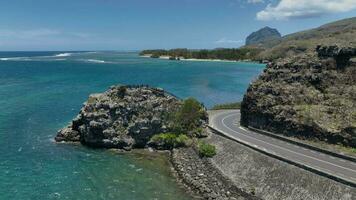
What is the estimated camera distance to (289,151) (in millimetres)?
69062

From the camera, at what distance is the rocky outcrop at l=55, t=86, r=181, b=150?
8375cm

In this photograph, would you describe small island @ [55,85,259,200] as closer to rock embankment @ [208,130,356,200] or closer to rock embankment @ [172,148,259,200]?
rock embankment @ [172,148,259,200]

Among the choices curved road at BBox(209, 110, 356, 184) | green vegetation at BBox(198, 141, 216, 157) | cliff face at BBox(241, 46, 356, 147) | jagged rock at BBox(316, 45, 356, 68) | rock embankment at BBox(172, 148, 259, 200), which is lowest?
rock embankment at BBox(172, 148, 259, 200)

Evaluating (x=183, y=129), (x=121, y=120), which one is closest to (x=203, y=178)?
(x=183, y=129)

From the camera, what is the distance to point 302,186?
5647 cm

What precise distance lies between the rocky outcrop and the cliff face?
1848cm

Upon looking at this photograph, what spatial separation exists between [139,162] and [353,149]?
3537 centimetres

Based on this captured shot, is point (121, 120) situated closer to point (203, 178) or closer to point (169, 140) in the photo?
point (169, 140)

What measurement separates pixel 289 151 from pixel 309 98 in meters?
16.3

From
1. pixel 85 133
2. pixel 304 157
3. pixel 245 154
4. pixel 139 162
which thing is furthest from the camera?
pixel 85 133

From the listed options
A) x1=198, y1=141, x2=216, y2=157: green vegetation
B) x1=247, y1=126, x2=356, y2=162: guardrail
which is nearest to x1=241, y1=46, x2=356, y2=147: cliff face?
x1=247, y1=126, x2=356, y2=162: guardrail

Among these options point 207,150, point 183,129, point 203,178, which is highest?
point 183,129

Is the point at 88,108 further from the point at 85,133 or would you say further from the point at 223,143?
the point at 223,143

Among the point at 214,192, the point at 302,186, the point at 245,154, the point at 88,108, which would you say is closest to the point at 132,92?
the point at 88,108
